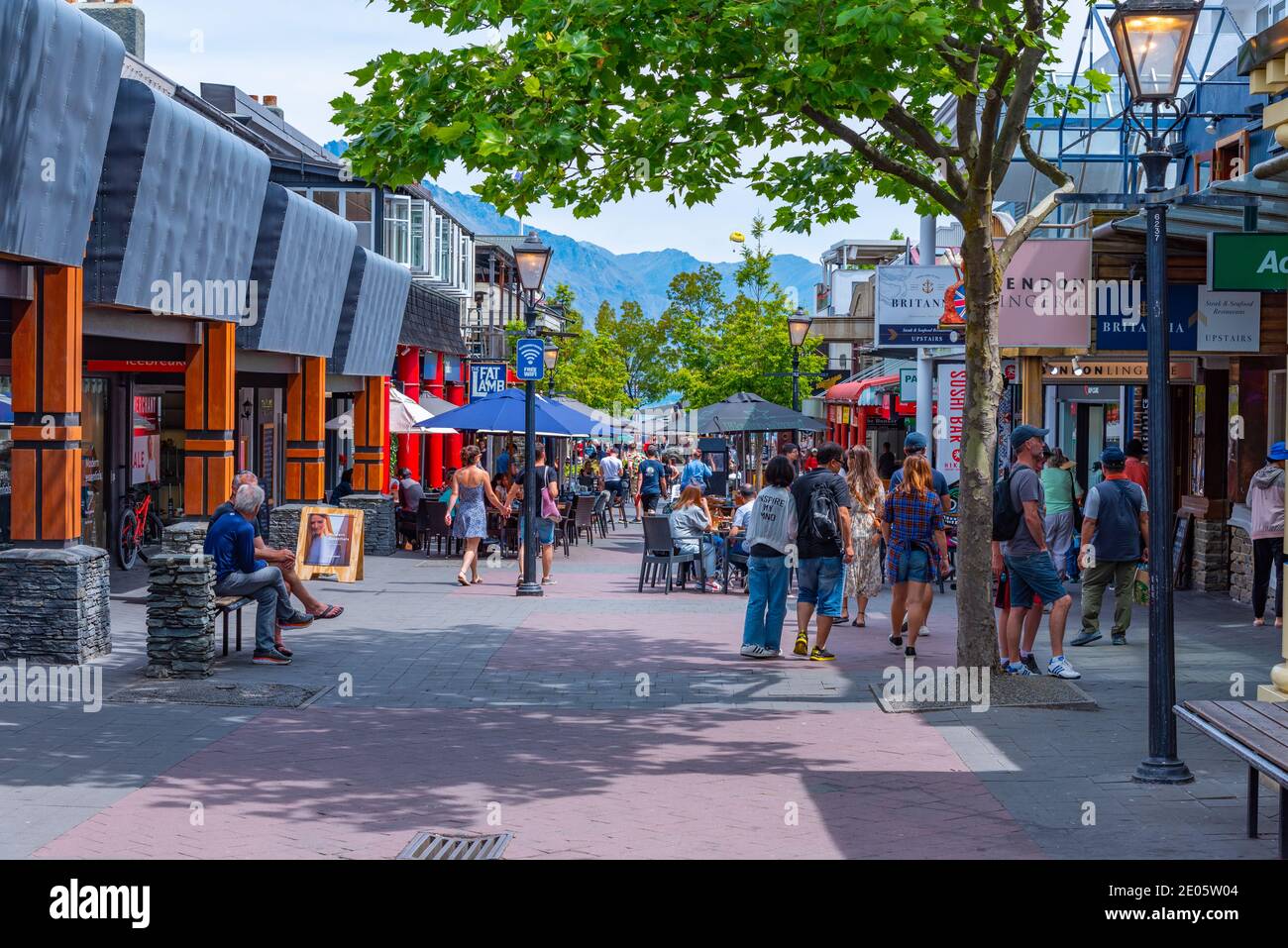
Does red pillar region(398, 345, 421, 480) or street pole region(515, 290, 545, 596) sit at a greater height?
red pillar region(398, 345, 421, 480)

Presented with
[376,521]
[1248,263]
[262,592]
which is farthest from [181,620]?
[376,521]

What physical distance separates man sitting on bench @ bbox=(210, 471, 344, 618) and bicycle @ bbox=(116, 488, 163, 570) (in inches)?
239

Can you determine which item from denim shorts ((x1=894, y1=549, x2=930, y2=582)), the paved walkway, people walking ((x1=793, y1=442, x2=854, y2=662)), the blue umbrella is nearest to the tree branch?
people walking ((x1=793, y1=442, x2=854, y2=662))

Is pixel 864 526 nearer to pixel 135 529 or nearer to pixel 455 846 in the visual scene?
pixel 455 846

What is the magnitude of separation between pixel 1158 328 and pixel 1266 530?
7.78m

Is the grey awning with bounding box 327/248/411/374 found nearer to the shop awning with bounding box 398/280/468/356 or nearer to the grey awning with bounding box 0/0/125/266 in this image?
the shop awning with bounding box 398/280/468/356

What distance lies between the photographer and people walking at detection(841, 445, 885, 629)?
1573cm

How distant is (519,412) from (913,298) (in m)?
6.47

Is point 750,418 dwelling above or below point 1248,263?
below

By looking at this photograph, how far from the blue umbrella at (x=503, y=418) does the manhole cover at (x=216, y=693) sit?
12.2 meters

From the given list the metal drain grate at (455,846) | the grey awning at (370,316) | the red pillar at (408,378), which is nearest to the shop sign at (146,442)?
the grey awning at (370,316)

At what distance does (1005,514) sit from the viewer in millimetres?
11898

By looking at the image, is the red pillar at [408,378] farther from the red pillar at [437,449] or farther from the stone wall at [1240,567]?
the stone wall at [1240,567]

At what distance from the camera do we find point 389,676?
485 inches
